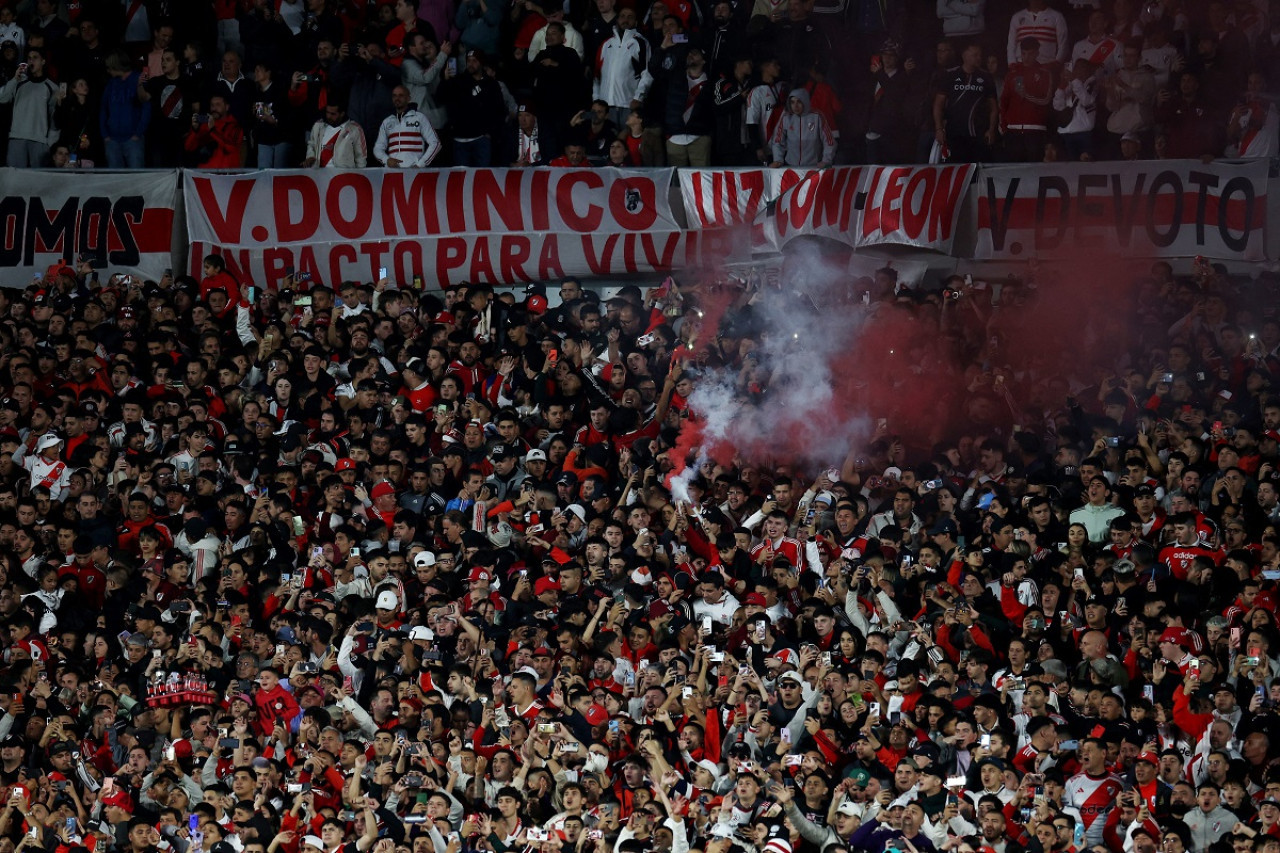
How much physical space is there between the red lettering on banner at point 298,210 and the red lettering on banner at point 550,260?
7.10ft

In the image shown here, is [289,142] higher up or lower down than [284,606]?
higher up

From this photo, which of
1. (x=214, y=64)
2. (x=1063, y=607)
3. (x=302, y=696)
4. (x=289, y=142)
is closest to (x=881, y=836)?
(x=1063, y=607)

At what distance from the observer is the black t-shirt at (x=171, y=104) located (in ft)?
71.0

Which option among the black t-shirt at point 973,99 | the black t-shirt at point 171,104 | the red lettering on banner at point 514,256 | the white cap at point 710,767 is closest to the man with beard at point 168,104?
the black t-shirt at point 171,104

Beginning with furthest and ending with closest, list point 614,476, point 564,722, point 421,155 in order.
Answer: point 421,155, point 614,476, point 564,722

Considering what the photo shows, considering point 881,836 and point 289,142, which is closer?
point 881,836

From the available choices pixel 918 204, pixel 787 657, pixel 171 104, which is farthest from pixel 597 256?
pixel 787 657

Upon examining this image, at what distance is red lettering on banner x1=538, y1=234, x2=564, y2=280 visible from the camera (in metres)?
20.7

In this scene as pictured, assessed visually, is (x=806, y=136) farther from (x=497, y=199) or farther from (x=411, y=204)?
(x=411, y=204)

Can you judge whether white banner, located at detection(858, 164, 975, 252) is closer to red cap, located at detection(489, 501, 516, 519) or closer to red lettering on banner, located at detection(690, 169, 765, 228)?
red lettering on banner, located at detection(690, 169, 765, 228)

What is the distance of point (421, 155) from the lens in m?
21.0

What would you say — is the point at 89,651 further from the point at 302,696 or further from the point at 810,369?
the point at 810,369

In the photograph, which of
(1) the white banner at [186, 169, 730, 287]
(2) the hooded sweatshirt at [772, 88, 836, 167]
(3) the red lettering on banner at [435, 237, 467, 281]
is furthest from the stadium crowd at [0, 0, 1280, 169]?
(3) the red lettering on banner at [435, 237, 467, 281]

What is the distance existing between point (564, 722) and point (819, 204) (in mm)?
6580
